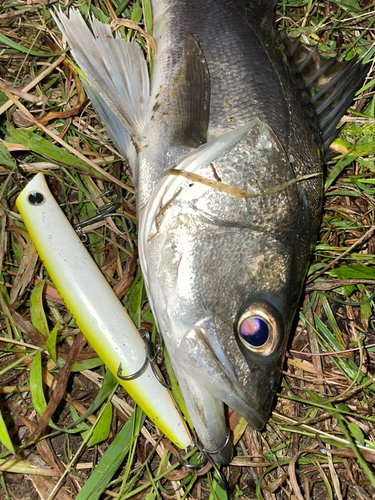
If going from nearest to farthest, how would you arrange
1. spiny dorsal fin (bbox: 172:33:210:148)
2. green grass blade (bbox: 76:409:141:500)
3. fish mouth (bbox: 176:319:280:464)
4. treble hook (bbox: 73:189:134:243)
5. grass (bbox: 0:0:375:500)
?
fish mouth (bbox: 176:319:280:464), spiny dorsal fin (bbox: 172:33:210:148), green grass blade (bbox: 76:409:141:500), grass (bbox: 0:0:375:500), treble hook (bbox: 73:189:134:243)

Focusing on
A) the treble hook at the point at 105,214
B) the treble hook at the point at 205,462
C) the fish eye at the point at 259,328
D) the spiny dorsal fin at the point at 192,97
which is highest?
the spiny dorsal fin at the point at 192,97

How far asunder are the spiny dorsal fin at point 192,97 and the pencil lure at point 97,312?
72 centimetres

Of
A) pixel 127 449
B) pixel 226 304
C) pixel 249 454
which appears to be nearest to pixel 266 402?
pixel 226 304

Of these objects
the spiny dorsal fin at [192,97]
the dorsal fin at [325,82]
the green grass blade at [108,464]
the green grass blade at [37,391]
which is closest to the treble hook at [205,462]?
the green grass blade at [108,464]

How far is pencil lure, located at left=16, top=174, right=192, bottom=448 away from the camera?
2.05m

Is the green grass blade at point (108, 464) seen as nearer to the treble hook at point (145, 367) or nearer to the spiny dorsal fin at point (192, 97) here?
the treble hook at point (145, 367)

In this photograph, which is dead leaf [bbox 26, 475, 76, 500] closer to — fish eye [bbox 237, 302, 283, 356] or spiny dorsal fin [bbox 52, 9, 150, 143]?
fish eye [bbox 237, 302, 283, 356]

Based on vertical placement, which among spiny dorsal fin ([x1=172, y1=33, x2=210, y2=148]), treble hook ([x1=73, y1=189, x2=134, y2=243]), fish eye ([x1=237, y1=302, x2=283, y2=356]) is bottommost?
fish eye ([x1=237, y1=302, x2=283, y2=356])

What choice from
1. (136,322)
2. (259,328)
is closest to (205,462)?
(136,322)

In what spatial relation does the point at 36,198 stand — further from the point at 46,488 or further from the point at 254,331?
the point at 46,488

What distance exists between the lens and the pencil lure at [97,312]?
6.73 ft

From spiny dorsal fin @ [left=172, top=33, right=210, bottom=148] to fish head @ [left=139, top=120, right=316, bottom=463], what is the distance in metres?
0.15

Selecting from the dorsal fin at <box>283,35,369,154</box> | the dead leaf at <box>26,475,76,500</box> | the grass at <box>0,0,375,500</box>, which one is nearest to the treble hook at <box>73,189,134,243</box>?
the grass at <box>0,0,375,500</box>

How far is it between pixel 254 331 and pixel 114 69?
1.49 meters
